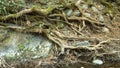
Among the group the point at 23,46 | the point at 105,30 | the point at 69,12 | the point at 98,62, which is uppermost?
the point at 69,12

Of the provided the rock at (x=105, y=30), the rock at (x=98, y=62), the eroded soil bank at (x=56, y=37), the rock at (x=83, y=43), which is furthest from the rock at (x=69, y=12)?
the rock at (x=98, y=62)

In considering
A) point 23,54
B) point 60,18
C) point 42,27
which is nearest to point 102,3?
point 60,18

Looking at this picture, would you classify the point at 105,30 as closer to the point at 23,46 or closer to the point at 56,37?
the point at 56,37

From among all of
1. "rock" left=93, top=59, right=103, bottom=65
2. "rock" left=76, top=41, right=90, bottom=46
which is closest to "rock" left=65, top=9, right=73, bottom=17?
"rock" left=76, top=41, right=90, bottom=46

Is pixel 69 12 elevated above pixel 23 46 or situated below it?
above

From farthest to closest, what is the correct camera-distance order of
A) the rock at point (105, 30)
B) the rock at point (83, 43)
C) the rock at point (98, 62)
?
the rock at point (105, 30)
the rock at point (83, 43)
the rock at point (98, 62)

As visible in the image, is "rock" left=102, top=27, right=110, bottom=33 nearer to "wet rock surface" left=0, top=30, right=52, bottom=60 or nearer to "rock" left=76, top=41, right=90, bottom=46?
"rock" left=76, top=41, right=90, bottom=46

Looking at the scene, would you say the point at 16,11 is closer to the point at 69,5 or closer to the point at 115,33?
the point at 69,5

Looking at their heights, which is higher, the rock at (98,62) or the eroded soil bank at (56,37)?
the eroded soil bank at (56,37)

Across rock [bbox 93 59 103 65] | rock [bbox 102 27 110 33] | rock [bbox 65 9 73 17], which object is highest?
rock [bbox 65 9 73 17]

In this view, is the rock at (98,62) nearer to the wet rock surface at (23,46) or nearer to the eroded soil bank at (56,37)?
the eroded soil bank at (56,37)

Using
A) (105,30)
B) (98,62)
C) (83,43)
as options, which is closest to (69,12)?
(105,30)
